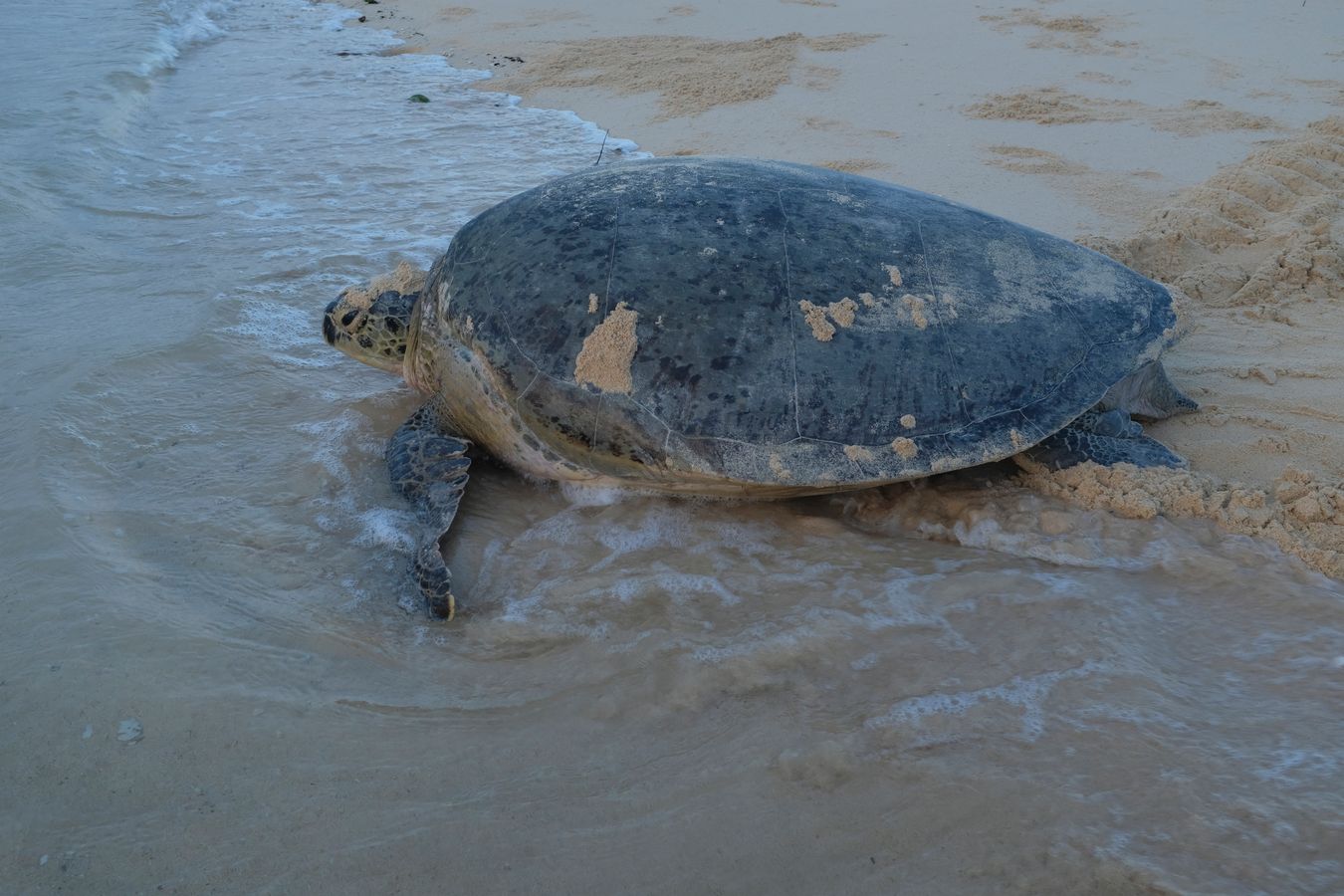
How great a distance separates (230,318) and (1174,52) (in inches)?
249

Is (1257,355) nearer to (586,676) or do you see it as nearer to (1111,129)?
(1111,129)

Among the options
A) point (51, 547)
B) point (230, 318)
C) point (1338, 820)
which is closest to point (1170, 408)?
point (1338, 820)

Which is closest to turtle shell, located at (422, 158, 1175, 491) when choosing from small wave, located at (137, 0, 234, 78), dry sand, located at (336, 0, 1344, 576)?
dry sand, located at (336, 0, 1344, 576)

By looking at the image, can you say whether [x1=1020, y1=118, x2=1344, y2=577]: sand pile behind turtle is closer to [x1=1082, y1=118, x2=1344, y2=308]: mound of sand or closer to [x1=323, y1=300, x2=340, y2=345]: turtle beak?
[x1=1082, y1=118, x2=1344, y2=308]: mound of sand

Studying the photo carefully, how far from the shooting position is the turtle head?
3.21 meters

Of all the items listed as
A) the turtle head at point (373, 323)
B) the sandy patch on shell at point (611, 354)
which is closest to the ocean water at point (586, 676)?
the turtle head at point (373, 323)

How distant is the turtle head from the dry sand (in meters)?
2.25

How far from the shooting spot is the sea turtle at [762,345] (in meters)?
2.55

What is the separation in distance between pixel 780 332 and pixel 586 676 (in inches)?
44.9

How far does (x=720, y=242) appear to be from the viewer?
2727mm

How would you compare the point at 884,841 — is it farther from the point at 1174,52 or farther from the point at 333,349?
the point at 1174,52

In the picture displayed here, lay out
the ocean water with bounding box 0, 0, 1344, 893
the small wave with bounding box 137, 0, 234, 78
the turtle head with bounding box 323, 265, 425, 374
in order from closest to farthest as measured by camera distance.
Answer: the ocean water with bounding box 0, 0, 1344, 893
the turtle head with bounding box 323, 265, 425, 374
the small wave with bounding box 137, 0, 234, 78

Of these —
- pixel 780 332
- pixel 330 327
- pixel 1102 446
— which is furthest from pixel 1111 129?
pixel 330 327

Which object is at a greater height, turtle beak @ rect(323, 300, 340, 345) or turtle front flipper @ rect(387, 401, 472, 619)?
turtle beak @ rect(323, 300, 340, 345)
